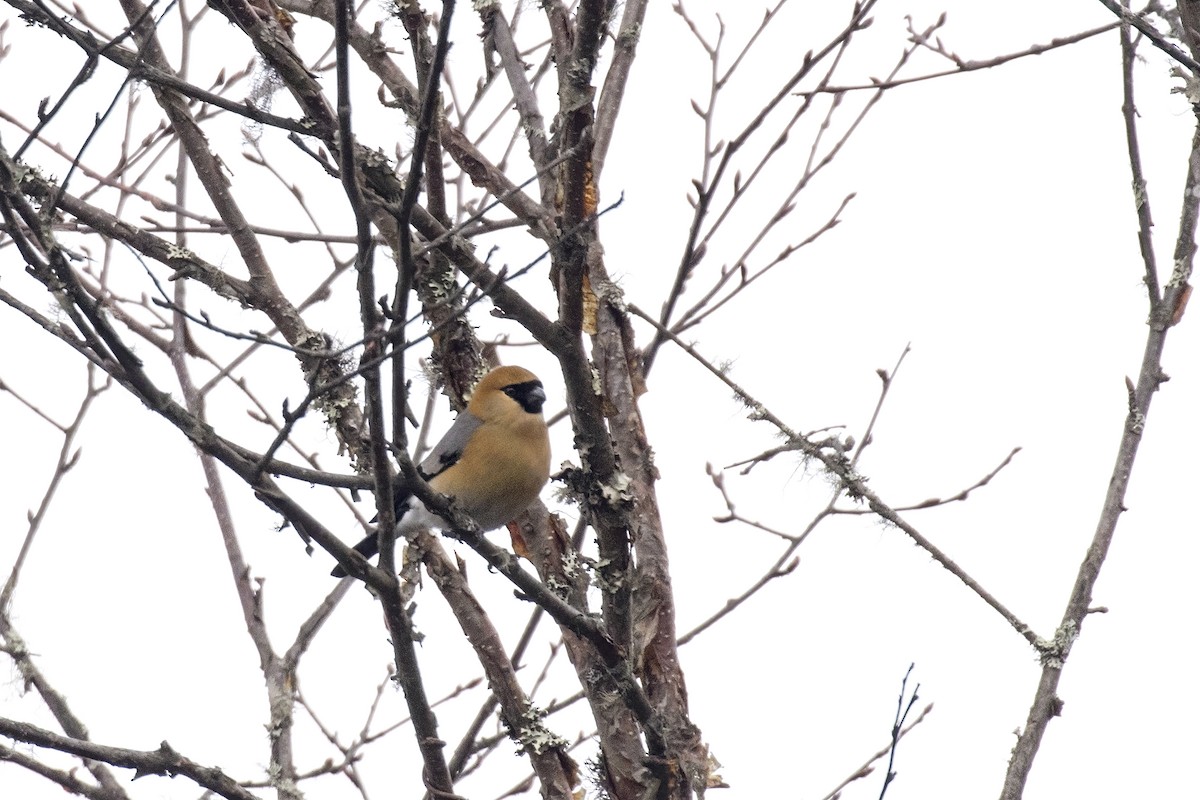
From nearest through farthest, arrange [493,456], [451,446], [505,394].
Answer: [493,456], [505,394], [451,446]

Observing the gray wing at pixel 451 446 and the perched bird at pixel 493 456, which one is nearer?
the perched bird at pixel 493 456

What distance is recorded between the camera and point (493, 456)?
15.2 ft

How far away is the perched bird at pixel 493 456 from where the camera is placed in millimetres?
4539

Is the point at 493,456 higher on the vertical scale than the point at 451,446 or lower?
lower

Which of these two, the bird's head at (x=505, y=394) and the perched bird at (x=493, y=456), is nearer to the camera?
the perched bird at (x=493, y=456)

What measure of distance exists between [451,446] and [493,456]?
0.31 meters

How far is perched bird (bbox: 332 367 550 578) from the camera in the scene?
4539 millimetres

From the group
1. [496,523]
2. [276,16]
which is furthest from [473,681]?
[276,16]

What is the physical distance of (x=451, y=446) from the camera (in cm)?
489

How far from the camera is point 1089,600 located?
121 inches

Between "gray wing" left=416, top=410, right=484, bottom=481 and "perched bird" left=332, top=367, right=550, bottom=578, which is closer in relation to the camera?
"perched bird" left=332, top=367, right=550, bottom=578

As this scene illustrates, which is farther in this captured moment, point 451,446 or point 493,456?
point 451,446

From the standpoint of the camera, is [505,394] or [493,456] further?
[505,394]

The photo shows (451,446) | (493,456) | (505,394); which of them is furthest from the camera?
(451,446)
